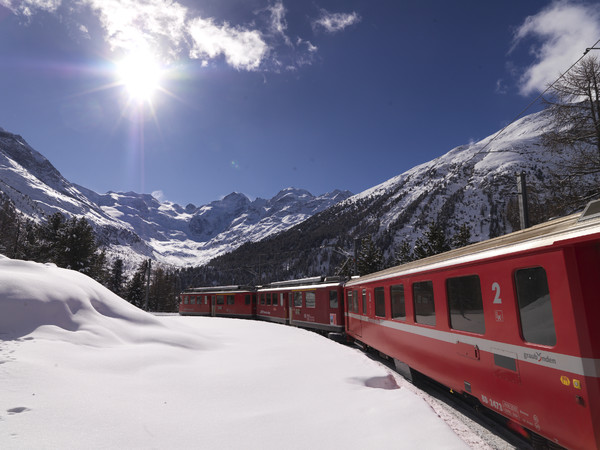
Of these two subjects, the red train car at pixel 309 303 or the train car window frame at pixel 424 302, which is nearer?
the train car window frame at pixel 424 302

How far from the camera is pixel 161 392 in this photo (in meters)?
5.89

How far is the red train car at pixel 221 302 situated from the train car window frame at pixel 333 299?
1309 centimetres

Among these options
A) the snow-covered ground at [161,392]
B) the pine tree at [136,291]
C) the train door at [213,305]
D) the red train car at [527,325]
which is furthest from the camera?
the pine tree at [136,291]

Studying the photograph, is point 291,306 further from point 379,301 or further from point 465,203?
point 465,203

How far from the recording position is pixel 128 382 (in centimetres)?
610

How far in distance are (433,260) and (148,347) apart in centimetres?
724

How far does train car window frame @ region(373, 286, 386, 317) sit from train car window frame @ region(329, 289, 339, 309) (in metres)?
5.94

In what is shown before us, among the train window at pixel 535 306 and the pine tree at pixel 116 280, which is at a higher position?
the pine tree at pixel 116 280

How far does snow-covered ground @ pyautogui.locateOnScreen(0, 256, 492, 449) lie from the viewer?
424 cm

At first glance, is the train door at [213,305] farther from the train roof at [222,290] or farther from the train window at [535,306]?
the train window at [535,306]

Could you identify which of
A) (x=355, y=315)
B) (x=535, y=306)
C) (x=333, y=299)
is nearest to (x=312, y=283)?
(x=333, y=299)

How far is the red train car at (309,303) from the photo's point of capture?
1675cm

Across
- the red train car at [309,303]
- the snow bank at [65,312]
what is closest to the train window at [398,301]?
the snow bank at [65,312]

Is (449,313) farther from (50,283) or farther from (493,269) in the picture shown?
(50,283)
